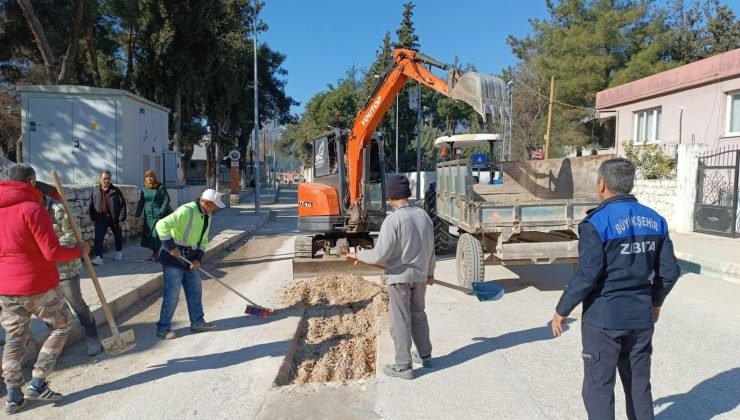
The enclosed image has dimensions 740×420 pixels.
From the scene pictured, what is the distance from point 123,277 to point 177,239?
10.8 feet

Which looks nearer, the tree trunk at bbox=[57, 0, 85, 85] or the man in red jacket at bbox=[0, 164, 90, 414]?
the man in red jacket at bbox=[0, 164, 90, 414]

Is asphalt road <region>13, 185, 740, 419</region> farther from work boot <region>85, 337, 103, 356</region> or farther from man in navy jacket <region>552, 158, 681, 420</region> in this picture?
man in navy jacket <region>552, 158, 681, 420</region>

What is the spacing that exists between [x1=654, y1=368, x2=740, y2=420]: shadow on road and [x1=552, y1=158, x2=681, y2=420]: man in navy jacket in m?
0.98

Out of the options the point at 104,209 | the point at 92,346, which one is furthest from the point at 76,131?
the point at 92,346

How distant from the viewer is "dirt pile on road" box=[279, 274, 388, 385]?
4.84 m

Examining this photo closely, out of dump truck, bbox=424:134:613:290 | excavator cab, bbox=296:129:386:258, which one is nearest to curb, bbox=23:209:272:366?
excavator cab, bbox=296:129:386:258

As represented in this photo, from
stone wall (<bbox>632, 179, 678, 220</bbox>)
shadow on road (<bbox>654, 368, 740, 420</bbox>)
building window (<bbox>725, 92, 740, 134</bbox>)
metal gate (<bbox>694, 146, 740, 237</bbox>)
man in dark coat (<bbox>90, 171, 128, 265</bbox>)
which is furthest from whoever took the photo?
building window (<bbox>725, 92, 740, 134</bbox>)

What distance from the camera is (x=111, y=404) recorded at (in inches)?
159

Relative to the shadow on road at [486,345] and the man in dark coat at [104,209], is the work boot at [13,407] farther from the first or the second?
the man in dark coat at [104,209]

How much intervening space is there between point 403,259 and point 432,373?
3.46 feet

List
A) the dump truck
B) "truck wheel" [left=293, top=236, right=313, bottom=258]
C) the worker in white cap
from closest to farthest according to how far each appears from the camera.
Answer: the worker in white cap → the dump truck → "truck wheel" [left=293, top=236, right=313, bottom=258]

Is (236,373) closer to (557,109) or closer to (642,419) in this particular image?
(642,419)

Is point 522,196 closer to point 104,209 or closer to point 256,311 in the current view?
point 256,311

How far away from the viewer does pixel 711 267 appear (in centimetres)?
949
